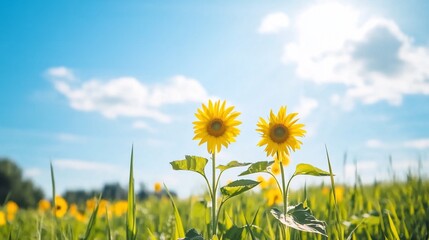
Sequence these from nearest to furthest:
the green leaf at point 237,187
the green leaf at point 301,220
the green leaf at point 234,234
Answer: the green leaf at point 301,220 → the green leaf at point 237,187 → the green leaf at point 234,234

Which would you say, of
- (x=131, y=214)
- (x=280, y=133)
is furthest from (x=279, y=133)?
(x=131, y=214)

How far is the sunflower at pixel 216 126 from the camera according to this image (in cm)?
194

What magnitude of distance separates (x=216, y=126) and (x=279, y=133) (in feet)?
1.04

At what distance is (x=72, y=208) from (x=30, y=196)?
1847 inches

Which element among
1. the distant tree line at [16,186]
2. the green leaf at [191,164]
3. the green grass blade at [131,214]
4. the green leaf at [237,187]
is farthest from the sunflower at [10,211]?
the distant tree line at [16,186]

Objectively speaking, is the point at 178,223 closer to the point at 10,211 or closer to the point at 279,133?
the point at 279,133

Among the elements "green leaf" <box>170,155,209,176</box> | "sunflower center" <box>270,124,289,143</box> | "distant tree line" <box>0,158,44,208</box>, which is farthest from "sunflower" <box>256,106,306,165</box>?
"distant tree line" <box>0,158,44,208</box>

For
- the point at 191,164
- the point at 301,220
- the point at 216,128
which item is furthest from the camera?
the point at 216,128

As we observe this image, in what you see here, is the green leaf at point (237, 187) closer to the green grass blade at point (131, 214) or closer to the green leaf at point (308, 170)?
the green leaf at point (308, 170)

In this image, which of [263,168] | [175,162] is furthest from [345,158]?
[175,162]

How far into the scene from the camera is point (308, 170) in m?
1.87

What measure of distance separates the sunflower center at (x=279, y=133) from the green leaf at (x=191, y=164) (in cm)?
37

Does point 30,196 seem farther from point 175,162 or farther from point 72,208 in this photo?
point 175,162

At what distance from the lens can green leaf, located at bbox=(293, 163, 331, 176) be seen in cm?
183
